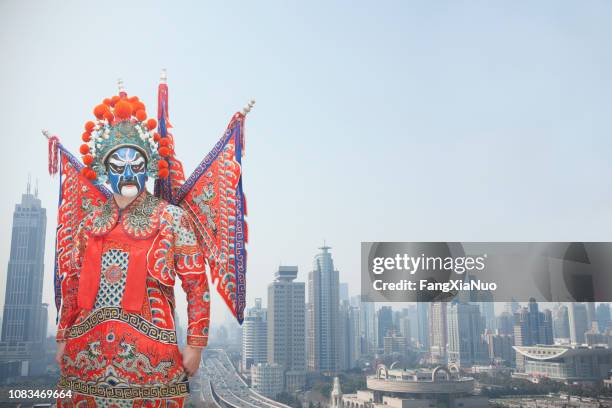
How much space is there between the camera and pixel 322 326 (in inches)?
456

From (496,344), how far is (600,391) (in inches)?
106

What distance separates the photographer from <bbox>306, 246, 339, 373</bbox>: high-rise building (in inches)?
443

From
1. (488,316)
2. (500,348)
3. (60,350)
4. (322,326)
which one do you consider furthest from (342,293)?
(60,350)

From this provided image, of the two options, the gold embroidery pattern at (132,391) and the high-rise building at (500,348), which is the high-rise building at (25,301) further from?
the high-rise building at (500,348)

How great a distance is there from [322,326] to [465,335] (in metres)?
4.07

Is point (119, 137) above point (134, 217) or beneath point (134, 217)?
above

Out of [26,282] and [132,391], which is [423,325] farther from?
[132,391]

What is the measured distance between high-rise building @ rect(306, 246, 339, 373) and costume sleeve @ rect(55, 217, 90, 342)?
358 inches

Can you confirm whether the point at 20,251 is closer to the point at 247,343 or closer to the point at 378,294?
the point at 378,294

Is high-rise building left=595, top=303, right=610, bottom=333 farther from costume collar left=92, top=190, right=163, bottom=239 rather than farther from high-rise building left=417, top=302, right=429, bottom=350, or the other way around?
costume collar left=92, top=190, right=163, bottom=239

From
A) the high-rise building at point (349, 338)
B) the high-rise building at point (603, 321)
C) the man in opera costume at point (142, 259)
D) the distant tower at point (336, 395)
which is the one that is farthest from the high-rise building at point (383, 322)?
the man in opera costume at point (142, 259)

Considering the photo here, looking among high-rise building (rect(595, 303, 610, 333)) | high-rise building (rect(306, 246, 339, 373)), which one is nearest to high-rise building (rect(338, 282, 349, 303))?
high-rise building (rect(306, 246, 339, 373))

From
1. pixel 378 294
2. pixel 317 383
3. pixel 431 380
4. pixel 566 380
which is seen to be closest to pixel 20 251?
pixel 378 294
